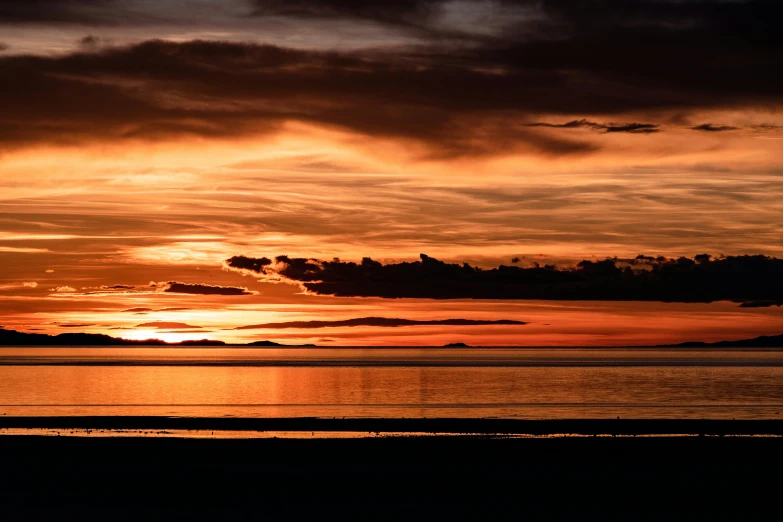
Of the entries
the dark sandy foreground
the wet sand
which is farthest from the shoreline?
the dark sandy foreground

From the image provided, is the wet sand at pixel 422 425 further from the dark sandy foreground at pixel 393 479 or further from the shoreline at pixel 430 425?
the dark sandy foreground at pixel 393 479

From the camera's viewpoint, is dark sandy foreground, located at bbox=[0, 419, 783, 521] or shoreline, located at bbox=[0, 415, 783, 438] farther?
shoreline, located at bbox=[0, 415, 783, 438]

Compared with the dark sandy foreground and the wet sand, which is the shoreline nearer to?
the wet sand

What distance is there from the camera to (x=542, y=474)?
3166 centimetres

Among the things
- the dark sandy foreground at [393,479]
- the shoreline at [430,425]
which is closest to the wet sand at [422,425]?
the shoreline at [430,425]

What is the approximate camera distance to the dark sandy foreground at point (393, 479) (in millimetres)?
24781

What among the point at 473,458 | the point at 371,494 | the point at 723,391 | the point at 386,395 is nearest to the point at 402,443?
the point at 473,458

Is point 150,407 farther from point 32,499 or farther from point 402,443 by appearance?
point 32,499

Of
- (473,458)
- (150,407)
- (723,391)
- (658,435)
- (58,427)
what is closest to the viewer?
(473,458)

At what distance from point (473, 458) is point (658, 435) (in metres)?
13.8

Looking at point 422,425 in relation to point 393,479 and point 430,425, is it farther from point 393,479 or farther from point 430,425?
point 393,479

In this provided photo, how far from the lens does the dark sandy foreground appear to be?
24.8 metres

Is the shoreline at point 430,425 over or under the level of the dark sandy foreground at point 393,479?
under

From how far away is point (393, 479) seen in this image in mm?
30594
